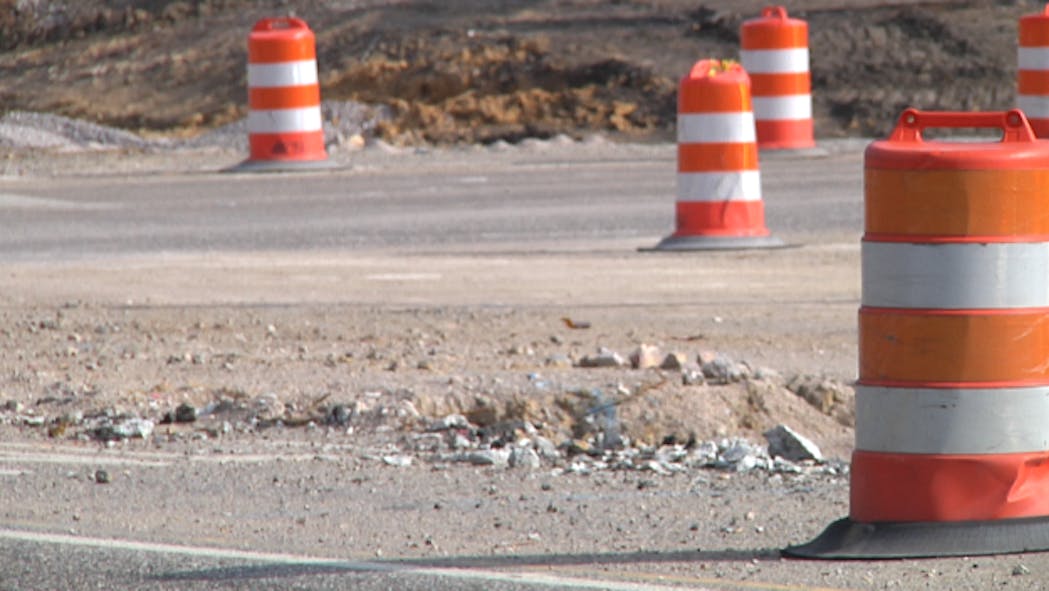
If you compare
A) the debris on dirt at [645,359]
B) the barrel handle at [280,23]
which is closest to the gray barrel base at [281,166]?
the barrel handle at [280,23]

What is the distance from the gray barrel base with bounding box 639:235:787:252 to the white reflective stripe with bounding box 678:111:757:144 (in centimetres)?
53

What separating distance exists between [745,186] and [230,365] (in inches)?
168

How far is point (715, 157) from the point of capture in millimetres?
12633

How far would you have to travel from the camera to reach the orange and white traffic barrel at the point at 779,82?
1855 centimetres

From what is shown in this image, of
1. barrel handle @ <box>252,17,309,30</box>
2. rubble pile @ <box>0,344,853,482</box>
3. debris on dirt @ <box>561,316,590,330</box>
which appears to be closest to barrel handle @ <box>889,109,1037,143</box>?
rubble pile @ <box>0,344,853,482</box>

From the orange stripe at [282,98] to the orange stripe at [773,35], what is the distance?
3575 mm

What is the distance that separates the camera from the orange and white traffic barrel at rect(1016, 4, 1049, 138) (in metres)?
13.4

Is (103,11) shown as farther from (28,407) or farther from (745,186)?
(28,407)

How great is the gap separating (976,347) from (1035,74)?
317 inches

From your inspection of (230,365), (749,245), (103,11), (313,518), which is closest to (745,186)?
(749,245)

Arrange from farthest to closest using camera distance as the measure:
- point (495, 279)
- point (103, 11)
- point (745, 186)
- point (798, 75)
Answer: point (103, 11) < point (798, 75) < point (745, 186) < point (495, 279)

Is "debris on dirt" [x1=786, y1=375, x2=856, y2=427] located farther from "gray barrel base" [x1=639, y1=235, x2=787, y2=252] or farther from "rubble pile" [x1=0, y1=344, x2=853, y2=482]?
"gray barrel base" [x1=639, y1=235, x2=787, y2=252]

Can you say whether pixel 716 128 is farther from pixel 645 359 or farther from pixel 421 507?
pixel 421 507

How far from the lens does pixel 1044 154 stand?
5.80 m
